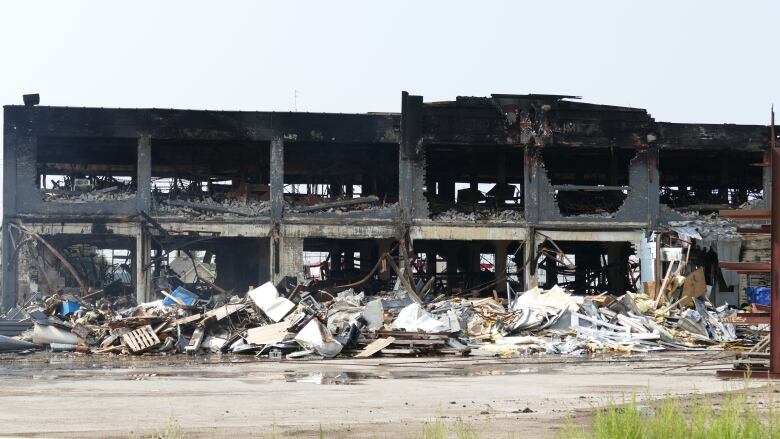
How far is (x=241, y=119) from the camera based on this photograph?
31656 mm

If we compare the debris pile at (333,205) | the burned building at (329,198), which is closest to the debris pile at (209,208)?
the burned building at (329,198)

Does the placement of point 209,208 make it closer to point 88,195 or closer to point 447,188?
point 88,195

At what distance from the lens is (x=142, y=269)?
30.9m

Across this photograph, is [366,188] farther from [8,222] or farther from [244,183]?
[8,222]

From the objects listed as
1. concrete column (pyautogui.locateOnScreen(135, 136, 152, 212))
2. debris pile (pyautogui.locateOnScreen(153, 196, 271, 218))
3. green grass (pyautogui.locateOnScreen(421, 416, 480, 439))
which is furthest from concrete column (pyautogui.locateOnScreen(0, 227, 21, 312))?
green grass (pyautogui.locateOnScreen(421, 416, 480, 439))

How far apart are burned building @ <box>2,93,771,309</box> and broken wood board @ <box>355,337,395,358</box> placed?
8.31m

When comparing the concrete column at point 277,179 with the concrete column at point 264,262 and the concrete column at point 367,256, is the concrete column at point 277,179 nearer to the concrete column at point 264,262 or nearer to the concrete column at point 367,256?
the concrete column at point 264,262

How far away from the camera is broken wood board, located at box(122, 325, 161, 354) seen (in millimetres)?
21875

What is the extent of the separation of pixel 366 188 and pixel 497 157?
4.40m

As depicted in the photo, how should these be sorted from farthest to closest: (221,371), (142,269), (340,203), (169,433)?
(340,203), (142,269), (221,371), (169,433)

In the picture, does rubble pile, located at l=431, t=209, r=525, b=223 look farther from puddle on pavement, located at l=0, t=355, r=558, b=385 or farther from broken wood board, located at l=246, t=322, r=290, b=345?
puddle on pavement, located at l=0, t=355, r=558, b=385

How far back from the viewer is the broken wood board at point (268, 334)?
22.0 metres

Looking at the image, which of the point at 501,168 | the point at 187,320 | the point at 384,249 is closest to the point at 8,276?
the point at 187,320

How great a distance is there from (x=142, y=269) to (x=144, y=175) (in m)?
2.77
